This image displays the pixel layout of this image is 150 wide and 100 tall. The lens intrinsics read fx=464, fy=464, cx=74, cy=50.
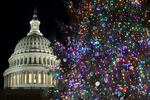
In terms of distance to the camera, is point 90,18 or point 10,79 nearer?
point 90,18

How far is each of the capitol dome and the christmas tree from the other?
68139mm

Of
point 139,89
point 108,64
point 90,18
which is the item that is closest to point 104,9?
point 90,18

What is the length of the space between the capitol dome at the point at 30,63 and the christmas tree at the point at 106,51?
68139 millimetres

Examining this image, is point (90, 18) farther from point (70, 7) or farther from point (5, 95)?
point (5, 95)

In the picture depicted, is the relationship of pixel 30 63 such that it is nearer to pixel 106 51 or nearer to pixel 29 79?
pixel 29 79

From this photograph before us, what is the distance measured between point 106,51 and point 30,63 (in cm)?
7511

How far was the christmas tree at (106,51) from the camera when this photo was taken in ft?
83.4

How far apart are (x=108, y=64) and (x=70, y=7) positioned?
4.43 metres

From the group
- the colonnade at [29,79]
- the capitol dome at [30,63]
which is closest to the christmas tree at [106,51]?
the capitol dome at [30,63]

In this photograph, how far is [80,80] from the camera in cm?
2661

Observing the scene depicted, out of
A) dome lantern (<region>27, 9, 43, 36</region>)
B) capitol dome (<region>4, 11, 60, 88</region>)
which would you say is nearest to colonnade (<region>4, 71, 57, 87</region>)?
capitol dome (<region>4, 11, 60, 88</region>)

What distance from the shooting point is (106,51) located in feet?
85.1

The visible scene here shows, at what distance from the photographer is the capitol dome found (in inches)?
3834

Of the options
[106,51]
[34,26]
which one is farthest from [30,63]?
[106,51]
